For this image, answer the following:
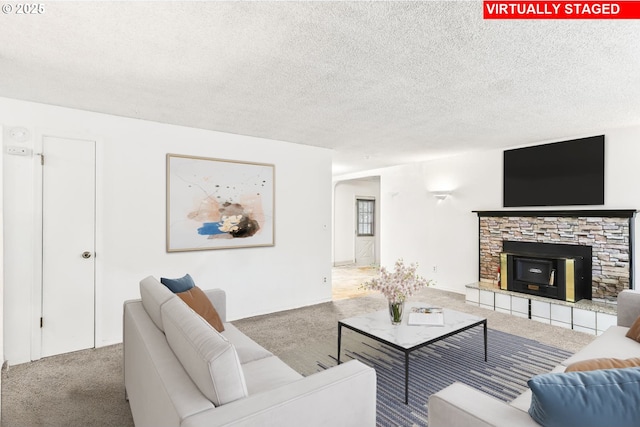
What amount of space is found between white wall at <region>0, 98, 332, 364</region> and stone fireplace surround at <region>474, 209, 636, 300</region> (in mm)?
2606

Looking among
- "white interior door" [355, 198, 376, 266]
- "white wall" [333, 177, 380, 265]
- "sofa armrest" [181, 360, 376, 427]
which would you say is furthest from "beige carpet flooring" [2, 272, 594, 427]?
"white interior door" [355, 198, 376, 266]

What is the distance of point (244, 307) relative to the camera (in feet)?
14.5

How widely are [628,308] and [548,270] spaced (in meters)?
1.64

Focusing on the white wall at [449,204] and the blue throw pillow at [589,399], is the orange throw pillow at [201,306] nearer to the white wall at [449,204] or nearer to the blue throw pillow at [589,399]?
the blue throw pillow at [589,399]

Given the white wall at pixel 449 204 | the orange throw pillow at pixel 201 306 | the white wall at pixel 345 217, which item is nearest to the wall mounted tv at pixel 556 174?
the white wall at pixel 449 204

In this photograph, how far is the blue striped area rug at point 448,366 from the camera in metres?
2.38

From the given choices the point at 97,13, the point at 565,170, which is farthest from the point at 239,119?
the point at 565,170

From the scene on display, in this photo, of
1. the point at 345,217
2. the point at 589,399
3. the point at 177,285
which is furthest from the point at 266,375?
the point at 345,217

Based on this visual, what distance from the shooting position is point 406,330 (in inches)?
108

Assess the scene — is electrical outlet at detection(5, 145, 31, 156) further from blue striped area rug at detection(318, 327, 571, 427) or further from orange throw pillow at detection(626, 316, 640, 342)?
orange throw pillow at detection(626, 316, 640, 342)

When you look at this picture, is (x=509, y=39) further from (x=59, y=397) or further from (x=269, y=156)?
(x=59, y=397)

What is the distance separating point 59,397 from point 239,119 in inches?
113

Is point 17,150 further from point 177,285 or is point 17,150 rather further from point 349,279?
point 349,279

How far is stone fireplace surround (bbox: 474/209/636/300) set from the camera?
399 centimetres
